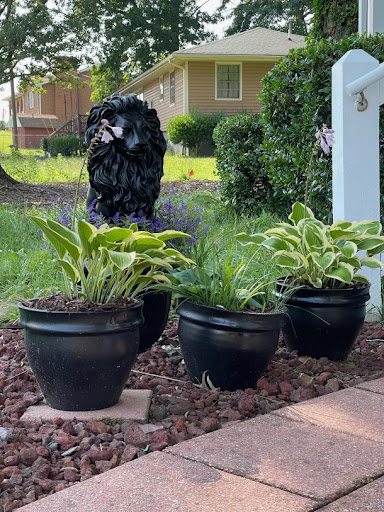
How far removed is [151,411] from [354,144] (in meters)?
2.17

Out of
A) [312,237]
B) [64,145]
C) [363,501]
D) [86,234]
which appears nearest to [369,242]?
[312,237]

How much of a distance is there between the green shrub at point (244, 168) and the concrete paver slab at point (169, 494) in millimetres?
5852

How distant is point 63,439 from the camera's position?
2.33m

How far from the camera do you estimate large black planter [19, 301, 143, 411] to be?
2.55m

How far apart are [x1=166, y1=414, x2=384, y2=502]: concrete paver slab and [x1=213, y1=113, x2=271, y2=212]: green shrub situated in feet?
17.9

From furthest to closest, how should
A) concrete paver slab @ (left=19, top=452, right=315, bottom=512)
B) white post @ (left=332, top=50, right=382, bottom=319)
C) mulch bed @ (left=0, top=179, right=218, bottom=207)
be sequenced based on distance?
1. mulch bed @ (left=0, top=179, right=218, bottom=207)
2. white post @ (left=332, top=50, right=382, bottom=319)
3. concrete paver slab @ (left=19, top=452, right=315, bottom=512)

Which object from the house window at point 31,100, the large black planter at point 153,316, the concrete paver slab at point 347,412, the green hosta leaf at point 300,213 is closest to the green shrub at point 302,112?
the green hosta leaf at point 300,213

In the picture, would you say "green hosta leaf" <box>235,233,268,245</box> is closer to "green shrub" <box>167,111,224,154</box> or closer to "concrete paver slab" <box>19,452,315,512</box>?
"concrete paver slab" <box>19,452,315,512</box>

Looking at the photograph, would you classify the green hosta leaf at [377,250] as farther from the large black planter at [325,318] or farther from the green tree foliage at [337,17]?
the green tree foliage at [337,17]

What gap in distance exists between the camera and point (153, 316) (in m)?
3.49

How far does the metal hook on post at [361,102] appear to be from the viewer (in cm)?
400

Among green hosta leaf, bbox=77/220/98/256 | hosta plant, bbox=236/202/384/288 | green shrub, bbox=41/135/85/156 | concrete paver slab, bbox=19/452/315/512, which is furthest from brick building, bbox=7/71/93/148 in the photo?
concrete paver slab, bbox=19/452/315/512

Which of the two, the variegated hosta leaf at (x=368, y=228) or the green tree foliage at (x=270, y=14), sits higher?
the green tree foliage at (x=270, y=14)

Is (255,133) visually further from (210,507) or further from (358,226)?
(210,507)
